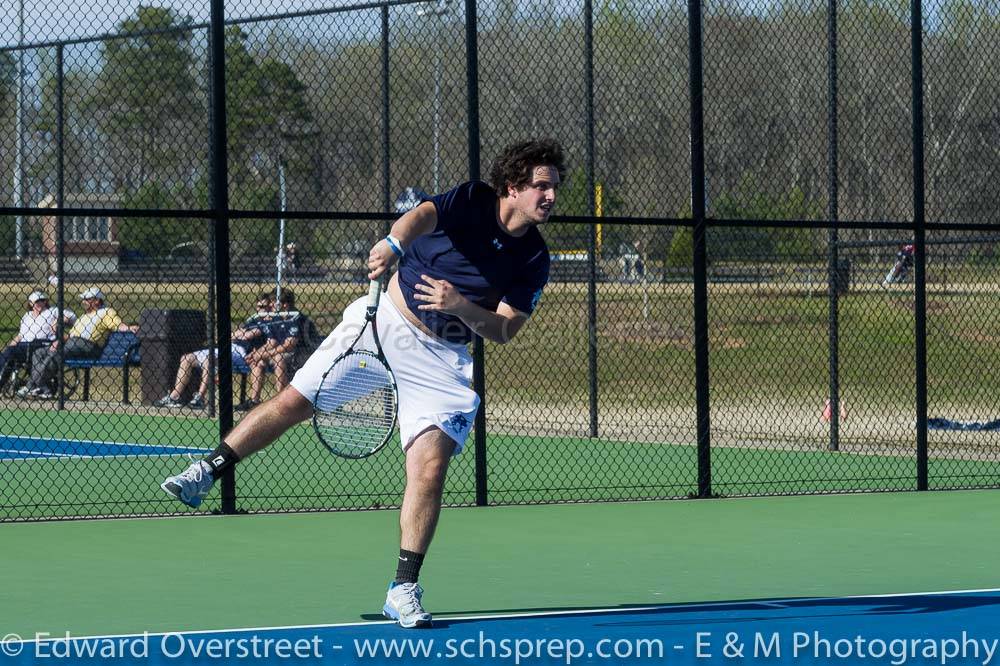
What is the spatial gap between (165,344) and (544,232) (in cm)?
474

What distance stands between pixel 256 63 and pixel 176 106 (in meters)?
3.19

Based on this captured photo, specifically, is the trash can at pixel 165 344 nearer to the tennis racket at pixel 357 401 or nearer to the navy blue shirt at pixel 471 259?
the tennis racket at pixel 357 401

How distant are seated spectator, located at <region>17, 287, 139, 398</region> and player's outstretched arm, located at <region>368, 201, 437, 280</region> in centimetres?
1038

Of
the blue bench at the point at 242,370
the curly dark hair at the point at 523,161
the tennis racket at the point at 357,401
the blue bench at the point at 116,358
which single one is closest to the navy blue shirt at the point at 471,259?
the curly dark hair at the point at 523,161

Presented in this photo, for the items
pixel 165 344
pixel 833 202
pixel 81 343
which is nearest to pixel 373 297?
pixel 833 202

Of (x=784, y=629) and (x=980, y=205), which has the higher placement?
(x=980, y=205)

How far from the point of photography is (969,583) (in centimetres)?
739

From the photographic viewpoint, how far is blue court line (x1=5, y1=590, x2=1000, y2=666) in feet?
18.7

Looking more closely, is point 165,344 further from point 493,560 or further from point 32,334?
point 493,560

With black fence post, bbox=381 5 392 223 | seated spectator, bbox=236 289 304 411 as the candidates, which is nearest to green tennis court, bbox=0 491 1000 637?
black fence post, bbox=381 5 392 223

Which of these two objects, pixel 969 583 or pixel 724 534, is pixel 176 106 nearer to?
pixel 724 534

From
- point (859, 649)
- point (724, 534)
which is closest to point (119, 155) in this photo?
point (724, 534)

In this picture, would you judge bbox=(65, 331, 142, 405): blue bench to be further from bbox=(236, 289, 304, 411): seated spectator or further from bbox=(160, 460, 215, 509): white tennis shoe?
bbox=(160, 460, 215, 509): white tennis shoe

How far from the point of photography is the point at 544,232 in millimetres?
19297
